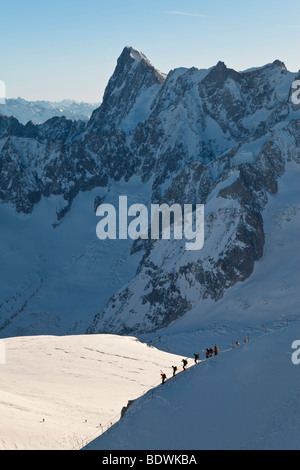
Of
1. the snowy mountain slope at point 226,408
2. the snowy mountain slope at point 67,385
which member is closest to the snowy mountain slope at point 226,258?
the snowy mountain slope at point 67,385

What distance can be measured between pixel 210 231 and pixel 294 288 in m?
31.4

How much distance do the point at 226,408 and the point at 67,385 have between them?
30.3m

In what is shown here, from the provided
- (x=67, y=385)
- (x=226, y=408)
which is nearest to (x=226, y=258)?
(x=67, y=385)

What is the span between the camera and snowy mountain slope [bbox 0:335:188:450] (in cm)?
4425

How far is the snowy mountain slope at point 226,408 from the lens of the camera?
102 feet

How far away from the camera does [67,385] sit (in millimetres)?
61031

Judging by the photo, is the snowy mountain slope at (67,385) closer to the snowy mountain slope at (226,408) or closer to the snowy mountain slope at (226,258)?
the snowy mountain slope at (226,408)

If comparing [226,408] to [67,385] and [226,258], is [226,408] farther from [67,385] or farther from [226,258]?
[226,258]

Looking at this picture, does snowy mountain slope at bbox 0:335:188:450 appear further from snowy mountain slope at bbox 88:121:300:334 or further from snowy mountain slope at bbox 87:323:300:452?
snowy mountain slope at bbox 88:121:300:334

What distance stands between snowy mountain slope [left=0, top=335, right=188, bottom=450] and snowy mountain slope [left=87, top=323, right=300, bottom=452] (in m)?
9.21

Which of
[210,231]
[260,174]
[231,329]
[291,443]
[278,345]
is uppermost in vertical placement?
[260,174]
